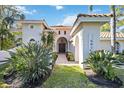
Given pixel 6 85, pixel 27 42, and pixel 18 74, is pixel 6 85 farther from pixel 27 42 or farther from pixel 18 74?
pixel 27 42

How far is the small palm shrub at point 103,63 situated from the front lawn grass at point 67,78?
2.10 feet

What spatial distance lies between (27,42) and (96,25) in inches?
128

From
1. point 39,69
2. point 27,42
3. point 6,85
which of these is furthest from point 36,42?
point 6,85

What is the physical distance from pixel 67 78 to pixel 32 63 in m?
1.76

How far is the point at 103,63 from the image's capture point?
33.3 ft

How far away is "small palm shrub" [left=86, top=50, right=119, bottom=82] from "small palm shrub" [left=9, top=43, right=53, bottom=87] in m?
1.83

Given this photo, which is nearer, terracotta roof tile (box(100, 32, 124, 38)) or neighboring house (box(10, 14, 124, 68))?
neighboring house (box(10, 14, 124, 68))

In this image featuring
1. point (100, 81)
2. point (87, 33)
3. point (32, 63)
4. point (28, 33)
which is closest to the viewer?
point (32, 63)

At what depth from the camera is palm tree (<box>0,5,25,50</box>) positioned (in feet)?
35.6

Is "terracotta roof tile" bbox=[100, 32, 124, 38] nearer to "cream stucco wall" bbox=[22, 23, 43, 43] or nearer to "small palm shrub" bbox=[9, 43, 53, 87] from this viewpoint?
"small palm shrub" bbox=[9, 43, 53, 87]

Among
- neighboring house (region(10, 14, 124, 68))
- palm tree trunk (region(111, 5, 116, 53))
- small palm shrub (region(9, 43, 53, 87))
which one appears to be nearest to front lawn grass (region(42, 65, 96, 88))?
small palm shrub (region(9, 43, 53, 87))

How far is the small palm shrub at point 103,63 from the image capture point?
9.84m

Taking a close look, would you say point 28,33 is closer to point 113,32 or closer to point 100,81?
point 100,81

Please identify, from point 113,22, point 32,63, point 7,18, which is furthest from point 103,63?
point 7,18
